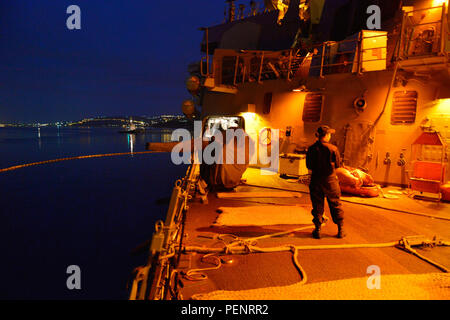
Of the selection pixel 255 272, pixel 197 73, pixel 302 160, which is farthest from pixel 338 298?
pixel 197 73

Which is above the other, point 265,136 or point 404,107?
point 404,107

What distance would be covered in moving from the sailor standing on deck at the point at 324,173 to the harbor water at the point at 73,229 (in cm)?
568

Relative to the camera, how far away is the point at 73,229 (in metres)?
13.8

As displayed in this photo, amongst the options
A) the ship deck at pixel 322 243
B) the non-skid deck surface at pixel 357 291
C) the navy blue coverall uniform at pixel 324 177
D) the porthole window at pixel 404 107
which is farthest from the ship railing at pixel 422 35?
the non-skid deck surface at pixel 357 291

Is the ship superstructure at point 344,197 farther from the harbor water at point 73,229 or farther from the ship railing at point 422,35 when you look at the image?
the harbor water at point 73,229

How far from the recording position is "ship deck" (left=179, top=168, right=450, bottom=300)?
345 cm

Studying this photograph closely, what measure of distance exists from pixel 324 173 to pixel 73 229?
45.5 ft

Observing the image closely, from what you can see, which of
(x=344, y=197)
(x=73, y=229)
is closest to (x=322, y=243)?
(x=344, y=197)

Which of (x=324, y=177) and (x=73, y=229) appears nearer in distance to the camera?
(x=324, y=177)

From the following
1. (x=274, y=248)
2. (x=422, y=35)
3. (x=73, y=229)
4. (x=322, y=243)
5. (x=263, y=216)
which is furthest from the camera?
(x=73, y=229)

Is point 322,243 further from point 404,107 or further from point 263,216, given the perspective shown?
point 404,107

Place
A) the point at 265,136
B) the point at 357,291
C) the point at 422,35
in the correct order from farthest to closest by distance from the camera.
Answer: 1. the point at 265,136
2. the point at 422,35
3. the point at 357,291

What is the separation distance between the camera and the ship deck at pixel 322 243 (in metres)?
A: 3.45
